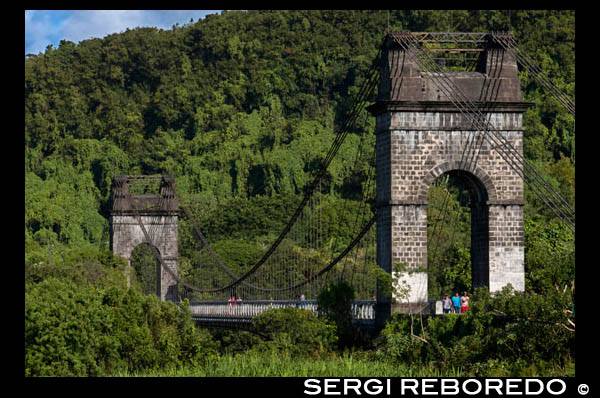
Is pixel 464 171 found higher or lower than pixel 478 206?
higher

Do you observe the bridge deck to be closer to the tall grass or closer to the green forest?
the green forest

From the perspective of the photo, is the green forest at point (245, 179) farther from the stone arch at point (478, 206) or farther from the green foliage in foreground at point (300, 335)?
the stone arch at point (478, 206)

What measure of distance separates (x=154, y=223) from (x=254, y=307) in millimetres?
18738

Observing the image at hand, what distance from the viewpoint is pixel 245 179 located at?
8700 cm

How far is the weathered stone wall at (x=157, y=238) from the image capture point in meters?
61.4

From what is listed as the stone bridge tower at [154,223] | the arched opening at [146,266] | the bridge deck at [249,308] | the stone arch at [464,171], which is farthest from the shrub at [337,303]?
the arched opening at [146,266]

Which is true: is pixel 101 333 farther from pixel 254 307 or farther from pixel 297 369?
pixel 254 307

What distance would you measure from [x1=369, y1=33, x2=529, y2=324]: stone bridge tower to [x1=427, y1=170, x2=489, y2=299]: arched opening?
0.23ft

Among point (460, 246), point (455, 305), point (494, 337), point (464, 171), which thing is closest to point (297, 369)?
point (494, 337)

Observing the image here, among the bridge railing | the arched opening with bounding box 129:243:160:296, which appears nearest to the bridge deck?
the bridge railing

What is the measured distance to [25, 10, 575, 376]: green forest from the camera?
30.2m

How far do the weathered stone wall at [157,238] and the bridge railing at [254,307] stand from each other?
773 centimetres
